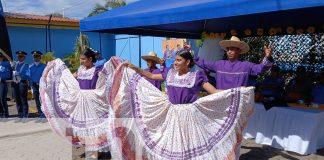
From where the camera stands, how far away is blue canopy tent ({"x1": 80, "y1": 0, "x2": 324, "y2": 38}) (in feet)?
14.5

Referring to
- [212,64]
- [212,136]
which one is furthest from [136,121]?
[212,64]

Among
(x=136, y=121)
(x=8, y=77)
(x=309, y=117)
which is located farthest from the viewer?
(x=8, y=77)

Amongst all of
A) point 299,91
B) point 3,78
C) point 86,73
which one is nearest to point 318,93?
point 299,91

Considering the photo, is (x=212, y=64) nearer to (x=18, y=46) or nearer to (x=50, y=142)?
(x=50, y=142)

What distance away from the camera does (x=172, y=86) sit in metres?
3.93

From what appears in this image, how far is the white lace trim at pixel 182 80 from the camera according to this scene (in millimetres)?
3809

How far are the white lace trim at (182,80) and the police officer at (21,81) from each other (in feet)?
17.2

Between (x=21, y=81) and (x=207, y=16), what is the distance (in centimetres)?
526

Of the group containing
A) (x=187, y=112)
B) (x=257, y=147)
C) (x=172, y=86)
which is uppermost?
(x=172, y=86)

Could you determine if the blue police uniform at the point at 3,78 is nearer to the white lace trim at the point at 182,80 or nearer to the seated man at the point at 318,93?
the white lace trim at the point at 182,80

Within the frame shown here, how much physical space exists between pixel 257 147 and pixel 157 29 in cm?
402

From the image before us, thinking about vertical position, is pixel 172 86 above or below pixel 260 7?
below

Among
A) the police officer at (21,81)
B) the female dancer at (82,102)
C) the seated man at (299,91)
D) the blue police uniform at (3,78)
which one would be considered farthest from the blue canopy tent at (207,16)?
the blue police uniform at (3,78)

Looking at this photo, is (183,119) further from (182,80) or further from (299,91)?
(299,91)
